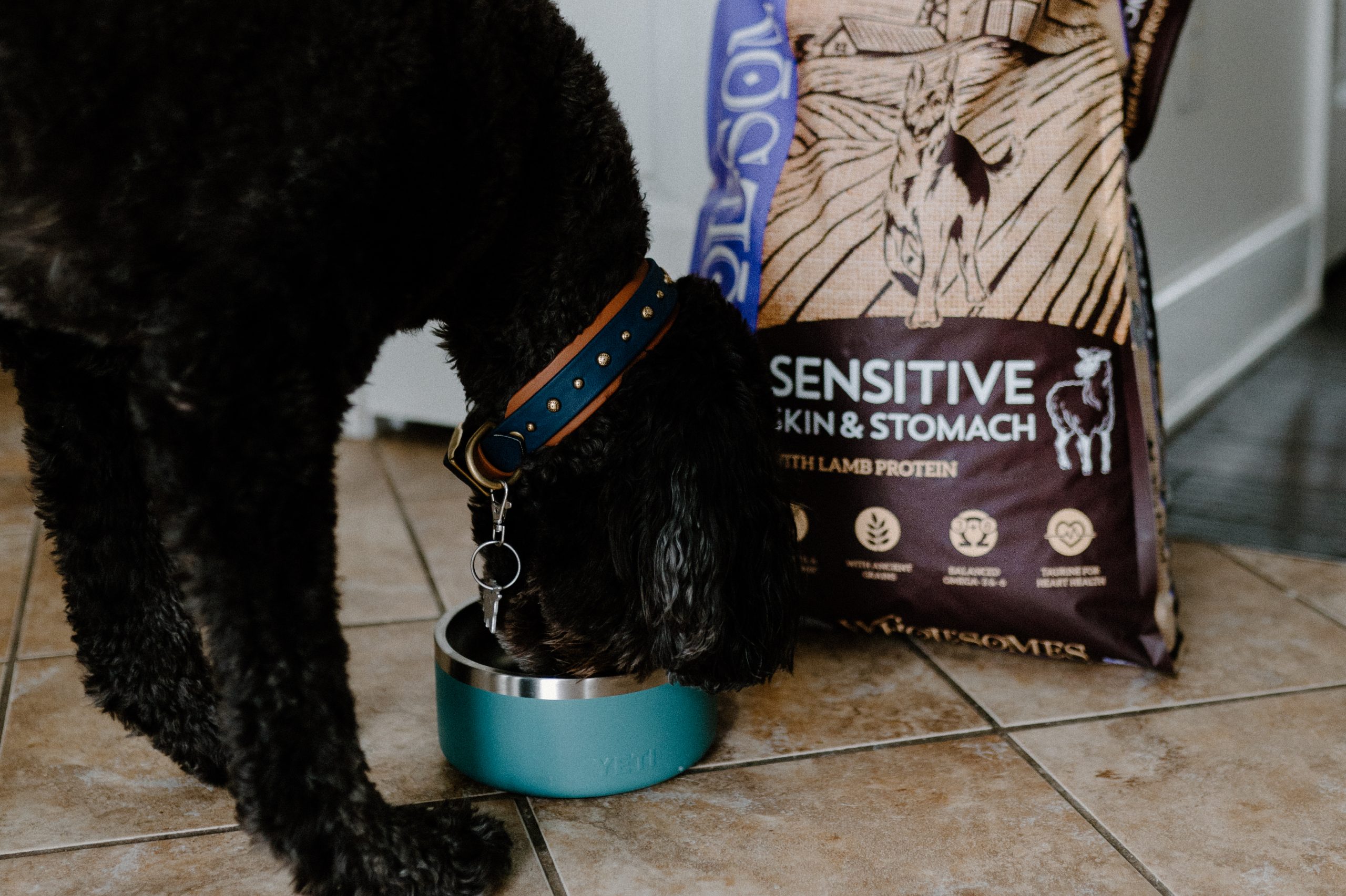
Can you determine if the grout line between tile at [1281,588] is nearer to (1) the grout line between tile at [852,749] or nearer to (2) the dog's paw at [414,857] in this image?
(1) the grout line between tile at [852,749]

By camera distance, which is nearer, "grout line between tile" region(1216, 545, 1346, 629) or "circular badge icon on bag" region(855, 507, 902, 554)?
"circular badge icon on bag" region(855, 507, 902, 554)

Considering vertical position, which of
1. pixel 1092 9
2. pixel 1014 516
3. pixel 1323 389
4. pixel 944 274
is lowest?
pixel 1323 389

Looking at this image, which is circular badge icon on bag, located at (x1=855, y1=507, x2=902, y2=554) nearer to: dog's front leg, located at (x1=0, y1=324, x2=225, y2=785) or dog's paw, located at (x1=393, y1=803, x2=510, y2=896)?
dog's paw, located at (x1=393, y1=803, x2=510, y2=896)

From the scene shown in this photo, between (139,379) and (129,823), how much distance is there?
52 centimetres

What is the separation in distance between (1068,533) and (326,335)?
858mm

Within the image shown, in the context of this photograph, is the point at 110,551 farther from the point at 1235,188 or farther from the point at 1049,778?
the point at 1235,188

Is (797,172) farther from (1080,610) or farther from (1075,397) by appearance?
(1080,610)

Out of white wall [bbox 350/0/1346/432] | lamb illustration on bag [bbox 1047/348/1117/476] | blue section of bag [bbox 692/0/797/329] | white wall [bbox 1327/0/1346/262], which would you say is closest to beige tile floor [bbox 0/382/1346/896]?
lamb illustration on bag [bbox 1047/348/1117/476]

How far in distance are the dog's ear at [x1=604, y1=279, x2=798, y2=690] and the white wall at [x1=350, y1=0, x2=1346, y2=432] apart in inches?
27.7

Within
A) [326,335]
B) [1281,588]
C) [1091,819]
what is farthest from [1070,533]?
[326,335]

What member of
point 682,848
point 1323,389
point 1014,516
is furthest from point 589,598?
point 1323,389

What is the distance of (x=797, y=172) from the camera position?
54.5 inches

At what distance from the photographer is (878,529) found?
4.48ft

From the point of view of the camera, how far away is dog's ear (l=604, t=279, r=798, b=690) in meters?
0.98
